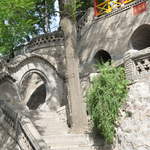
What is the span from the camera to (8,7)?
1415cm

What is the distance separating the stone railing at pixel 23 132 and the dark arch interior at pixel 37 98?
25.2 ft

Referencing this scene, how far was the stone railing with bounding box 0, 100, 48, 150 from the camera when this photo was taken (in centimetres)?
762

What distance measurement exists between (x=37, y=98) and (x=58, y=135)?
9673 mm

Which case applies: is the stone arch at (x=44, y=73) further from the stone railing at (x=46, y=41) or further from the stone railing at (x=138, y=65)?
the stone railing at (x=138, y=65)

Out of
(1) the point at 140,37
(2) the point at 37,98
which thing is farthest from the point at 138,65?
(2) the point at 37,98

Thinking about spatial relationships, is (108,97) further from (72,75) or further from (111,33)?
(111,33)

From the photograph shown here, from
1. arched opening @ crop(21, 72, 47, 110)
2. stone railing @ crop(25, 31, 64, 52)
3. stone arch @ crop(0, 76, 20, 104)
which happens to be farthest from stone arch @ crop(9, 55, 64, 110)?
stone railing @ crop(25, 31, 64, 52)

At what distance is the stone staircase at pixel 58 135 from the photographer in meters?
8.13

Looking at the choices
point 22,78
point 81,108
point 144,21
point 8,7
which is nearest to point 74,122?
point 81,108

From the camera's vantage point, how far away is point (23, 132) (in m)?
8.47

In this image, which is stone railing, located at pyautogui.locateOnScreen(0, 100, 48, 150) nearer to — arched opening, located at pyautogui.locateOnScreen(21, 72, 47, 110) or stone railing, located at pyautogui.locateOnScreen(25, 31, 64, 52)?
arched opening, located at pyautogui.locateOnScreen(21, 72, 47, 110)

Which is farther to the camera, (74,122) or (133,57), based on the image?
(74,122)

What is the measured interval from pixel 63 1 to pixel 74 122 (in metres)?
4.61

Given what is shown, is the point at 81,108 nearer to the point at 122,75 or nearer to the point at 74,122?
the point at 74,122
